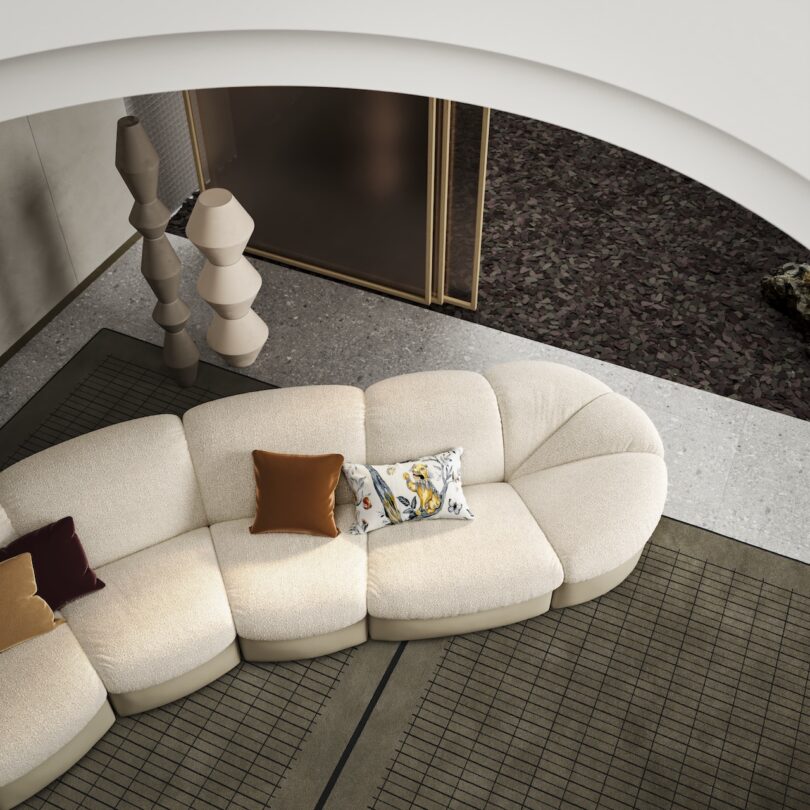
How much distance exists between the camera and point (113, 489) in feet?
13.0

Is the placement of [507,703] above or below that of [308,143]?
below

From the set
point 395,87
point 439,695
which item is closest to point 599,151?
point 439,695

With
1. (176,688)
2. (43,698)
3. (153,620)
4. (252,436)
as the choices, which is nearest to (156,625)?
(153,620)

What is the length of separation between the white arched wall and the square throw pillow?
2509 mm

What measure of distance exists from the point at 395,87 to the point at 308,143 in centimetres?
368

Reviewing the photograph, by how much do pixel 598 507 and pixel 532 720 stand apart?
0.93m

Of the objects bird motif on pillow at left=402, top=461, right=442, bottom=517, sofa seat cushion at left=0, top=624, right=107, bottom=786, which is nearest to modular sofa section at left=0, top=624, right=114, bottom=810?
sofa seat cushion at left=0, top=624, right=107, bottom=786

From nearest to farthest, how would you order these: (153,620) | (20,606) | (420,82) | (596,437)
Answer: (420,82), (20,606), (153,620), (596,437)

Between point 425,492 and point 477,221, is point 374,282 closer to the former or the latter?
point 477,221

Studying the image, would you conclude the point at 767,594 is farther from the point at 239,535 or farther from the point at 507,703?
the point at 239,535

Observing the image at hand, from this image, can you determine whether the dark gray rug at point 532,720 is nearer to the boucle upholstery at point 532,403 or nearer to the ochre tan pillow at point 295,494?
the ochre tan pillow at point 295,494

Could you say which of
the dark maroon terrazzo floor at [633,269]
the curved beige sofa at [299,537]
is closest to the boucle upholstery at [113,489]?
the curved beige sofa at [299,537]

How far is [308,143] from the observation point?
5.13 m

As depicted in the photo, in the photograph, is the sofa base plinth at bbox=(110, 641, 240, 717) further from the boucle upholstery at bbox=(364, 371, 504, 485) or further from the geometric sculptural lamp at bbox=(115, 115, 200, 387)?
the geometric sculptural lamp at bbox=(115, 115, 200, 387)
